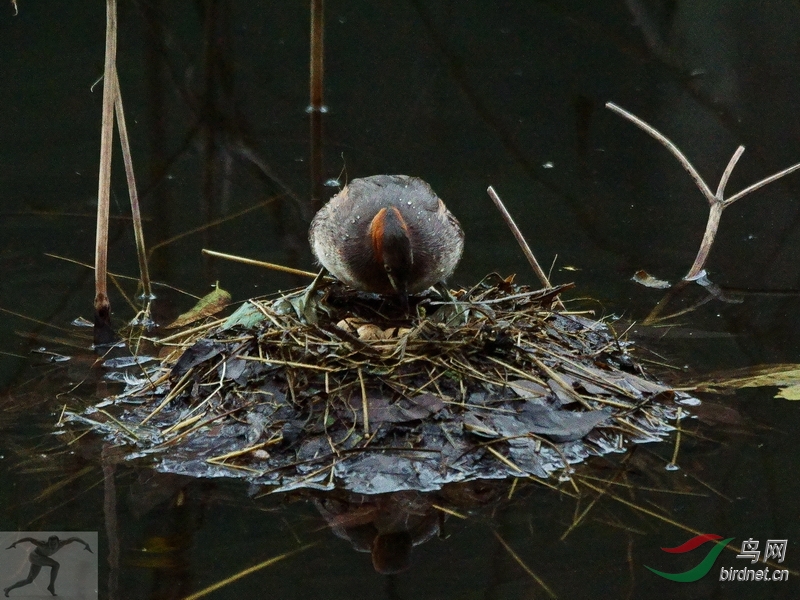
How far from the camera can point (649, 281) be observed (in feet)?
21.6

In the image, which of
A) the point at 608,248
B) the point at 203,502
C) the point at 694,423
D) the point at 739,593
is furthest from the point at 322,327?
the point at 608,248

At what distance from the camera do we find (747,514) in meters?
4.13

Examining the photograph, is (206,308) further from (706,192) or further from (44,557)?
(706,192)

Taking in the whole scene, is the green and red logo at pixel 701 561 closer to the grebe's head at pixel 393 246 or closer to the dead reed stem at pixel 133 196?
the grebe's head at pixel 393 246

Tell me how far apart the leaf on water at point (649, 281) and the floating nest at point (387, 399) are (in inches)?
53.2

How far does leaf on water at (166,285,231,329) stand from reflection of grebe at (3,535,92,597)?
2.16 metres

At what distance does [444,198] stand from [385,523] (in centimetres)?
417

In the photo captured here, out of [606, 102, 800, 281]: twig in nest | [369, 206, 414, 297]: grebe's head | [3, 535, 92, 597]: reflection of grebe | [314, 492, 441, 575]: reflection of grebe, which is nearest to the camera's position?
[3, 535, 92, 597]: reflection of grebe

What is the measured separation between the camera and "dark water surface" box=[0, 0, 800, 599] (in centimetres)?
387

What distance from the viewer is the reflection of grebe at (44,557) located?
3.59m

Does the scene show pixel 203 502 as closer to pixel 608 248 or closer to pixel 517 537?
pixel 517 537

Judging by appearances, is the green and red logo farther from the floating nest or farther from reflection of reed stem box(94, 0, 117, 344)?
reflection of reed stem box(94, 0, 117, 344)

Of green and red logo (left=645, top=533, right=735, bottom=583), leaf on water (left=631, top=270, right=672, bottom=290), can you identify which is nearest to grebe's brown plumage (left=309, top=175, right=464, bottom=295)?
leaf on water (left=631, top=270, right=672, bottom=290)

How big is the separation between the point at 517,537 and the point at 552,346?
137 cm
